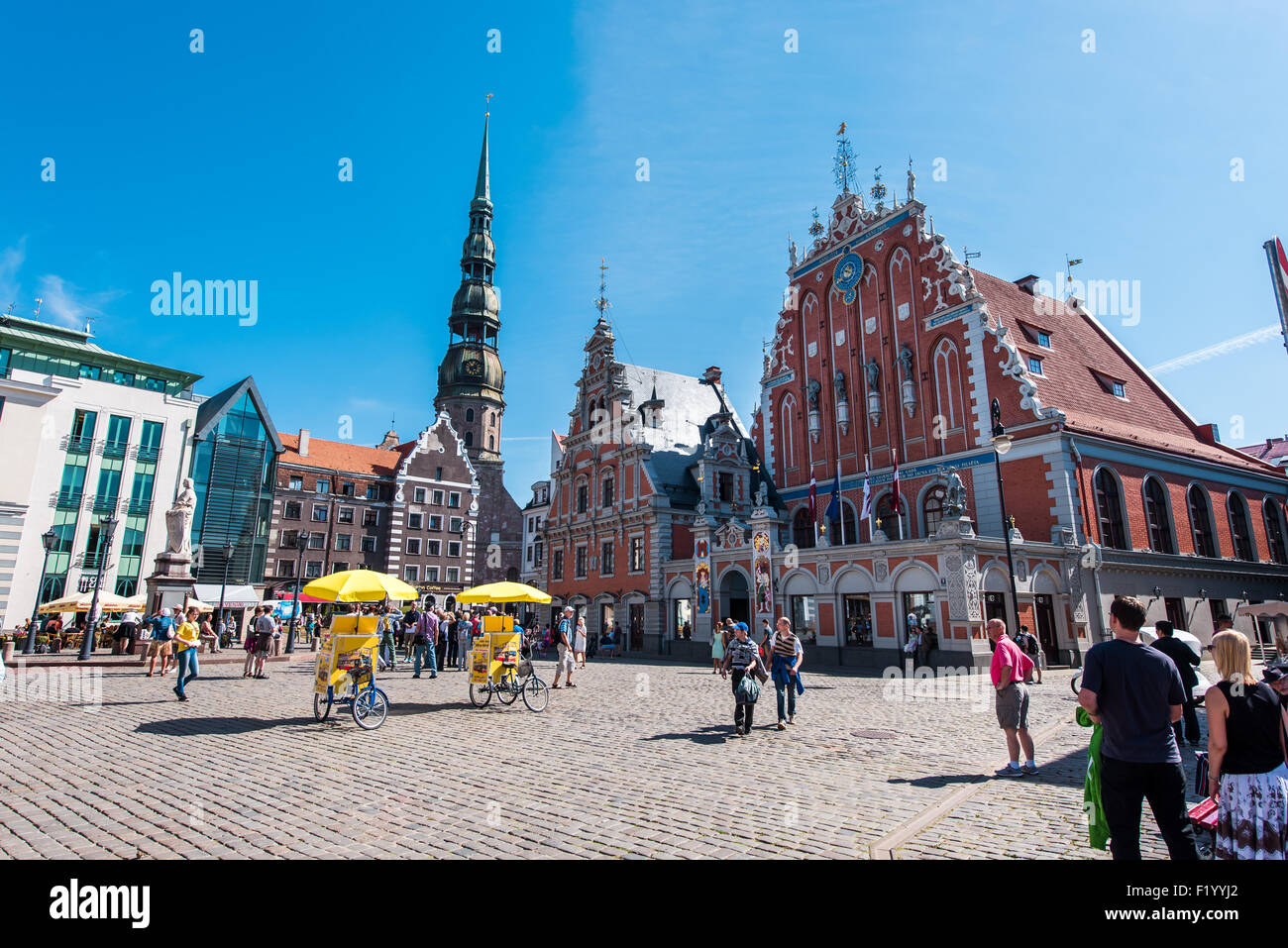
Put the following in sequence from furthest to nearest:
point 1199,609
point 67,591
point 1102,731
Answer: point 67,591 → point 1199,609 → point 1102,731

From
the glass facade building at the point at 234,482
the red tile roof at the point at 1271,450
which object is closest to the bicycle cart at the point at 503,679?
the glass facade building at the point at 234,482

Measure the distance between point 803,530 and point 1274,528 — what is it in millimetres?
21782

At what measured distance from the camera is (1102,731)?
178 inches

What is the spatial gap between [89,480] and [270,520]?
13.5 metres

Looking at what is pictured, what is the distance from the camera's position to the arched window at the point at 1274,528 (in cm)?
3228

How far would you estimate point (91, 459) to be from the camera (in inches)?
1612

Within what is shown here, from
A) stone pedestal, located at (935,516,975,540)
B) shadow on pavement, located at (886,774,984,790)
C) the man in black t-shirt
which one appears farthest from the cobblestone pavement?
stone pedestal, located at (935,516,975,540)

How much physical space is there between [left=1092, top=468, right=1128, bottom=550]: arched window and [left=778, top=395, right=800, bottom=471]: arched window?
1326 centimetres

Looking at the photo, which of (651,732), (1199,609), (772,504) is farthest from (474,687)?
(1199,609)

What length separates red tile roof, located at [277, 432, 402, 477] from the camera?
57.8 meters

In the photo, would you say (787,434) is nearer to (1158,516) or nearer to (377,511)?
(1158,516)

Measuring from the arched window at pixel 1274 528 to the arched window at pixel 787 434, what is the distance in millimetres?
21558

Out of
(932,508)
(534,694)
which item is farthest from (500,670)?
(932,508)
